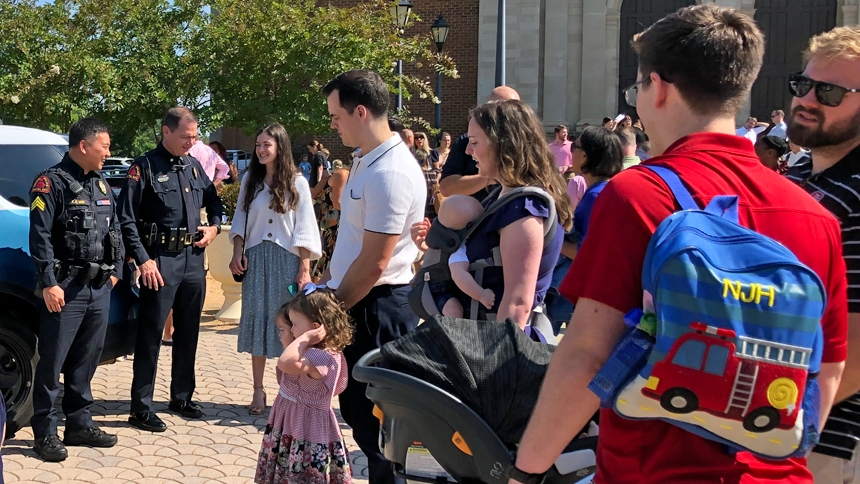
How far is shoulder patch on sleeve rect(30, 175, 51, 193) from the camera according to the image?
5.30m

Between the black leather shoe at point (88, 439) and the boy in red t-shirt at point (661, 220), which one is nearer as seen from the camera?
the boy in red t-shirt at point (661, 220)

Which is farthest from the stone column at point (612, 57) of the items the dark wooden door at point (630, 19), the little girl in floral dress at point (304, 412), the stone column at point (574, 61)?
the little girl in floral dress at point (304, 412)

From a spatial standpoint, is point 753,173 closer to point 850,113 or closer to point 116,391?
point 850,113

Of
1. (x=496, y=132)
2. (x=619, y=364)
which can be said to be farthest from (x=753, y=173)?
(x=496, y=132)

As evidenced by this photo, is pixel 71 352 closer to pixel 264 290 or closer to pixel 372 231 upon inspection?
pixel 264 290

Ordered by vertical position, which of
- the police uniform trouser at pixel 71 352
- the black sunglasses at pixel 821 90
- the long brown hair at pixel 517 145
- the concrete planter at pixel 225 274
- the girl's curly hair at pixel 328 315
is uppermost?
the black sunglasses at pixel 821 90

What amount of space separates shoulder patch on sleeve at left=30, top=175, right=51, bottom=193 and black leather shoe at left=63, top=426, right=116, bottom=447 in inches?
61.5

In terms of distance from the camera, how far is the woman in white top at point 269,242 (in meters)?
6.54

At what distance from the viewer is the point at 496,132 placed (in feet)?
11.8

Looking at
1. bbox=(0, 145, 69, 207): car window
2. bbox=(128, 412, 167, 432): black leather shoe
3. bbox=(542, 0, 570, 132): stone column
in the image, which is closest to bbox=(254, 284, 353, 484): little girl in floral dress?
bbox=(128, 412, 167, 432): black leather shoe

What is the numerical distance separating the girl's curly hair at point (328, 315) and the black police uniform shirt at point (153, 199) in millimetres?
2065

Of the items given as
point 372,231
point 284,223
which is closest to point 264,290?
point 284,223

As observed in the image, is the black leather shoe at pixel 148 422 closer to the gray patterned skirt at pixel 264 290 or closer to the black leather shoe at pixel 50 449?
the black leather shoe at pixel 50 449

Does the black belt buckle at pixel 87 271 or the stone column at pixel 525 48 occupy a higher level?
the stone column at pixel 525 48
